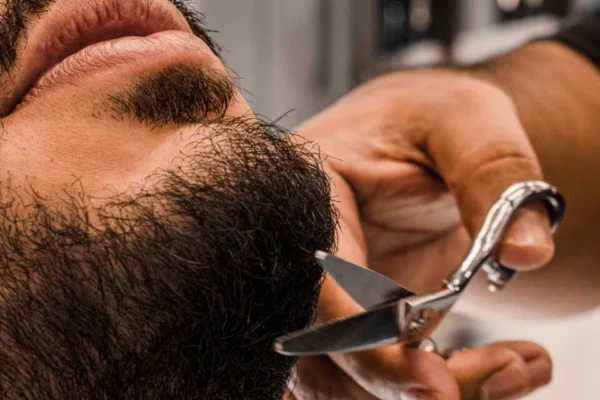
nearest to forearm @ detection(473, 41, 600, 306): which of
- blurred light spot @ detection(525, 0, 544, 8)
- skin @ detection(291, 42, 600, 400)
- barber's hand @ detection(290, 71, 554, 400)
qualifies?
skin @ detection(291, 42, 600, 400)

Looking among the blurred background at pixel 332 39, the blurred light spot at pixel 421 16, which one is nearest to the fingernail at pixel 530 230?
the blurred background at pixel 332 39

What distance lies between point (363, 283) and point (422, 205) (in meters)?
0.32

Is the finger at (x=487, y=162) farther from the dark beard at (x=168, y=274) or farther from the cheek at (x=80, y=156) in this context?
the cheek at (x=80, y=156)

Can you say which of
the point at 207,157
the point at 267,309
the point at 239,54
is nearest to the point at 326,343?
the point at 267,309

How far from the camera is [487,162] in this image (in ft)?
2.31

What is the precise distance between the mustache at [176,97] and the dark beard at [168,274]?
0.03 m

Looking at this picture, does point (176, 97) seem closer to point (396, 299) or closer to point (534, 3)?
point (396, 299)

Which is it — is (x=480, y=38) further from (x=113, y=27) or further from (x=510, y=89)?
(x=113, y=27)

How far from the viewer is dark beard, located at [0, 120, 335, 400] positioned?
0.51 metres

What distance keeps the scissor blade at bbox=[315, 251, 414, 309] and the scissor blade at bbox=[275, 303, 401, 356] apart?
2 cm

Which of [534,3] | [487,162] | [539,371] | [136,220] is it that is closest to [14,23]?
[136,220]

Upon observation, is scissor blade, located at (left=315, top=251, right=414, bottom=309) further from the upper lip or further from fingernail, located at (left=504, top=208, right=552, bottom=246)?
the upper lip

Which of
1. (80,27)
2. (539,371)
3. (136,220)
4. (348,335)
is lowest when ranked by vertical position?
(539,371)

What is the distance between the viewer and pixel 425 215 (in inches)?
35.0
